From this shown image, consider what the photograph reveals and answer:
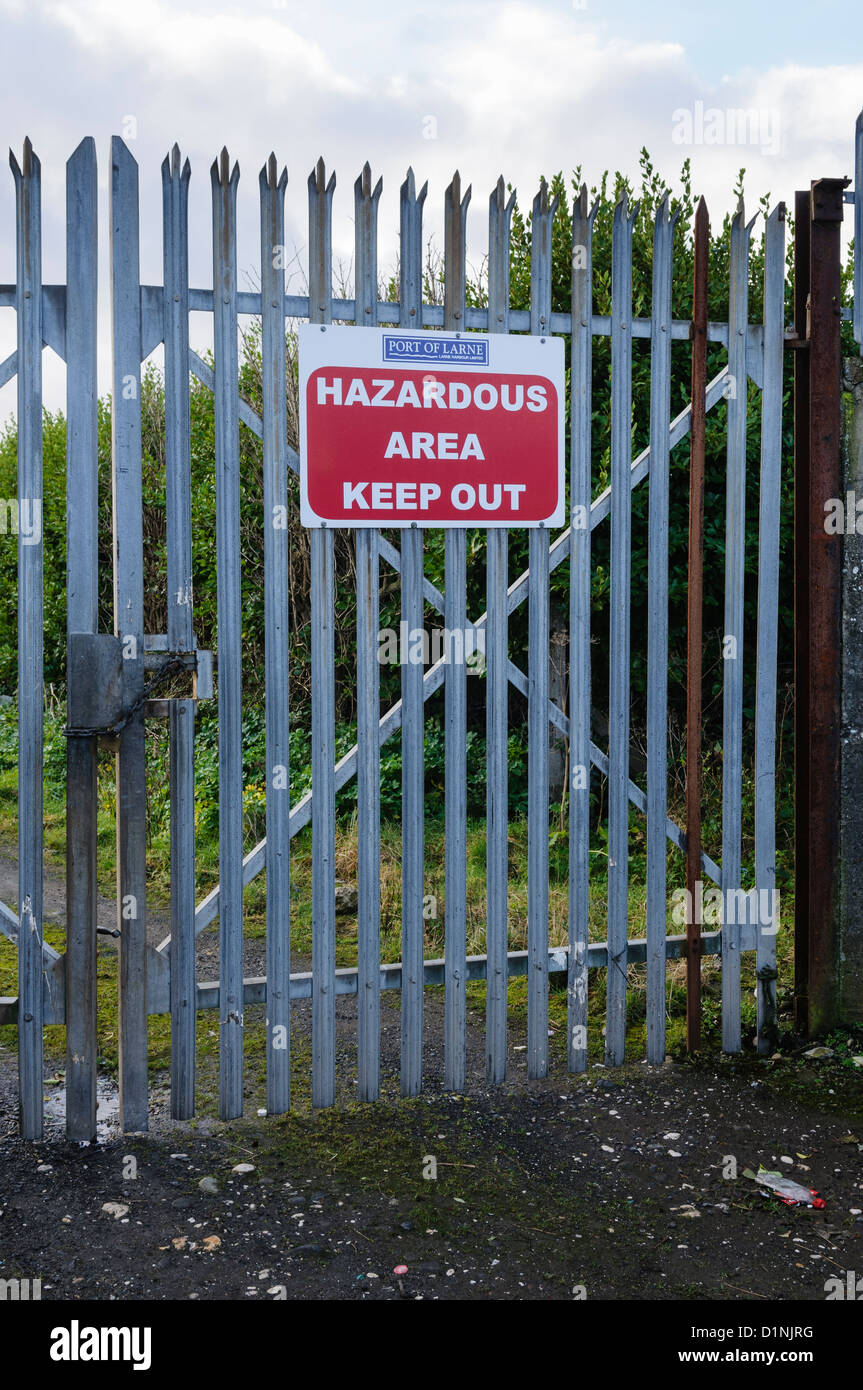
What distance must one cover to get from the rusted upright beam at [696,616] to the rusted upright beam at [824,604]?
1.54 feet

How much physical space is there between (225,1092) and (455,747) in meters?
1.41

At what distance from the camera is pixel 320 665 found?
384cm

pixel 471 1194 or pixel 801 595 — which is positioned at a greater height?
pixel 801 595

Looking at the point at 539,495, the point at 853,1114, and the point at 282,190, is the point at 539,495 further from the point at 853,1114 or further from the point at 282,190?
the point at 853,1114

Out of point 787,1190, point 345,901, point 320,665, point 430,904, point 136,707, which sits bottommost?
point 787,1190

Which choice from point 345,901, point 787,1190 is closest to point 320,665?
point 787,1190

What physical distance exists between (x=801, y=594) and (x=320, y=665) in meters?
1.94

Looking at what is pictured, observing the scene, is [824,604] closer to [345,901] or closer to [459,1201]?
[459,1201]

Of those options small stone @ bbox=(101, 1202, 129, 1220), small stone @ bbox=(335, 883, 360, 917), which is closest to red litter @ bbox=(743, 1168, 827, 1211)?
small stone @ bbox=(101, 1202, 129, 1220)

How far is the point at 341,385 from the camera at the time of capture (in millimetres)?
3811

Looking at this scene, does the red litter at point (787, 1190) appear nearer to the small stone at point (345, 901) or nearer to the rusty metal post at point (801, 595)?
the rusty metal post at point (801, 595)

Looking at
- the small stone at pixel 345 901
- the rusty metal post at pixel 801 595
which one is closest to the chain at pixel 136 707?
the rusty metal post at pixel 801 595

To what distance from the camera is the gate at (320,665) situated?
11.9 feet
